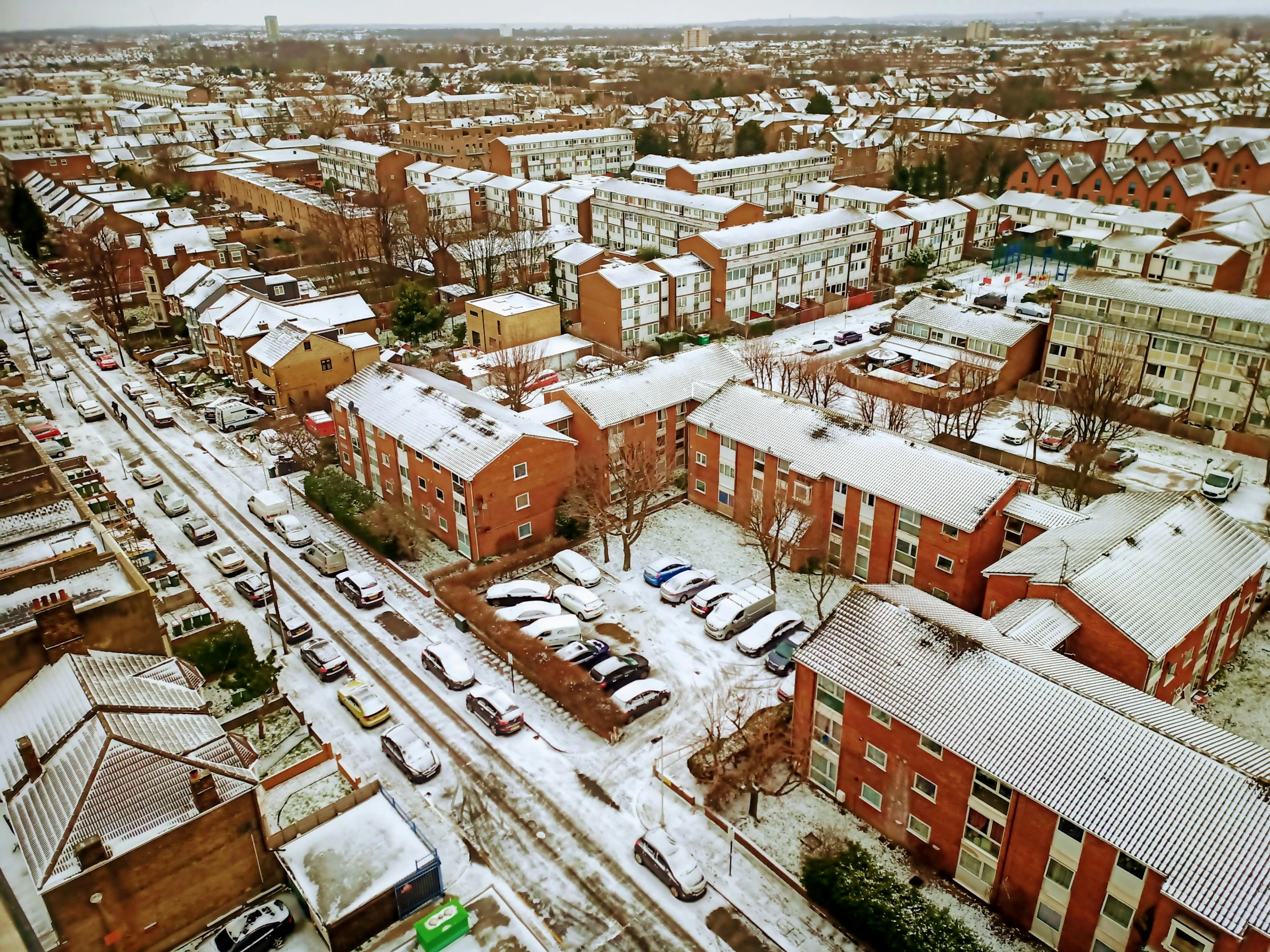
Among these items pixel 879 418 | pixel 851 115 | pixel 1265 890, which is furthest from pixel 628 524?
pixel 851 115

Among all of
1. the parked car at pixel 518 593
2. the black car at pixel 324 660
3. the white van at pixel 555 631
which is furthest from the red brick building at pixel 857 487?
the black car at pixel 324 660

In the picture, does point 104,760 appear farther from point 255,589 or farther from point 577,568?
point 577,568

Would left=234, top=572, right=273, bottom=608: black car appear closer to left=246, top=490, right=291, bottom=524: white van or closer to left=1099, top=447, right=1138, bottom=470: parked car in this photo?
left=246, top=490, right=291, bottom=524: white van

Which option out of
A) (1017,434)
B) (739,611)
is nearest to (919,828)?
(739,611)

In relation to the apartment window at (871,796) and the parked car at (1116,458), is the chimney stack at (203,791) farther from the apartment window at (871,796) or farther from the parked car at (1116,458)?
the parked car at (1116,458)

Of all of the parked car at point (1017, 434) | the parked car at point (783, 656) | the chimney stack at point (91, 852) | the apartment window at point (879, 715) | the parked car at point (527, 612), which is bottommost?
the parked car at point (1017, 434)

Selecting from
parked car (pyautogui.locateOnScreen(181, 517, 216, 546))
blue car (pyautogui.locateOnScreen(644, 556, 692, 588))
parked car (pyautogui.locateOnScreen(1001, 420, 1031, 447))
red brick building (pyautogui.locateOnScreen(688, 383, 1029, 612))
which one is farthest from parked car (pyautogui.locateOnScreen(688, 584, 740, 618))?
parked car (pyautogui.locateOnScreen(1001, 420, 1031, 447))
